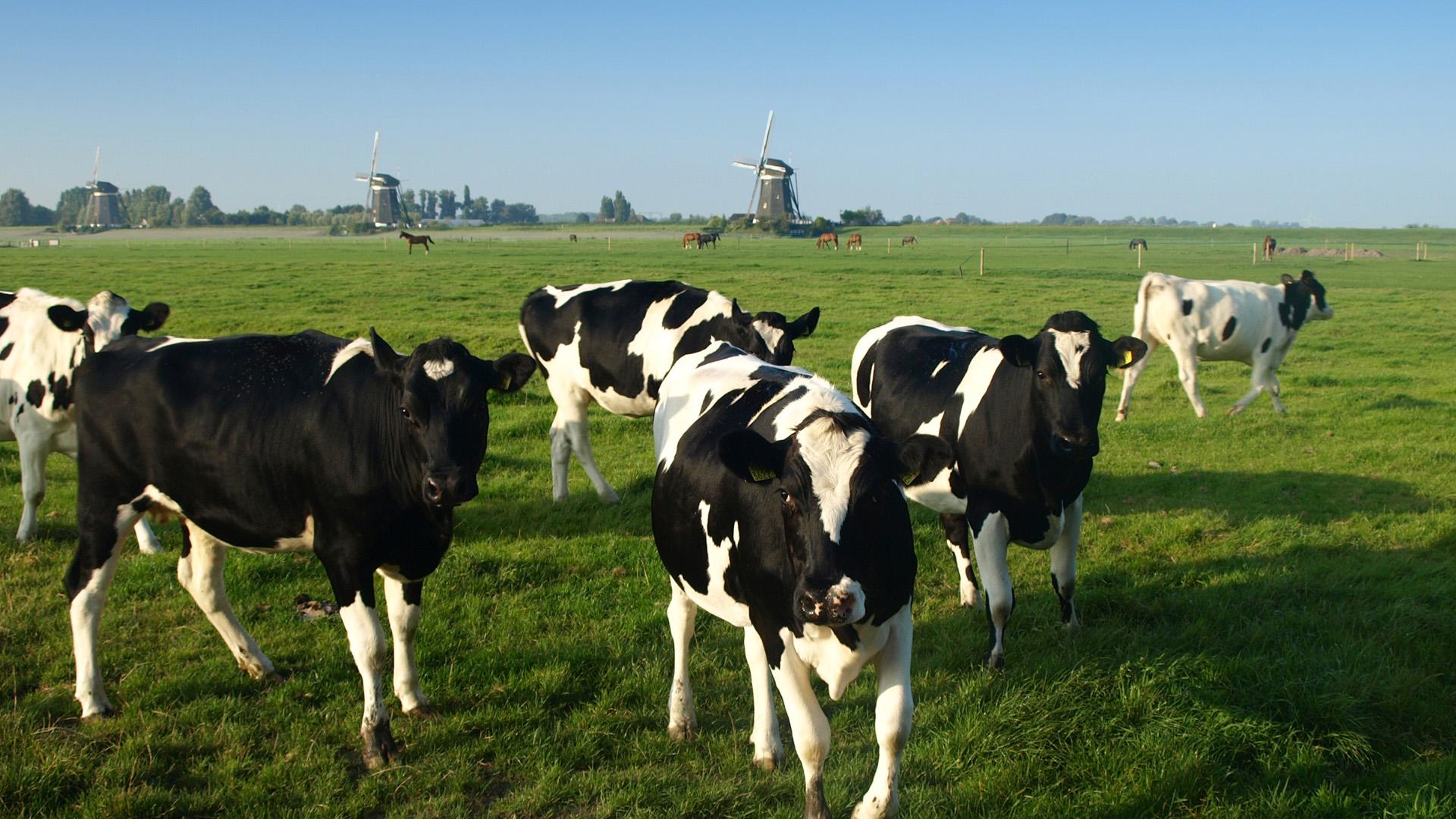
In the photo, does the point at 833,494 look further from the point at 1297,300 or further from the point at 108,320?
the point at 1297,300

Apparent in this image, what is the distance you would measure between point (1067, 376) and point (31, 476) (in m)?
7.53

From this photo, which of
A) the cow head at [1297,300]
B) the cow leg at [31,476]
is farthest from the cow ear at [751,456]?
the cow head at [1297,300]

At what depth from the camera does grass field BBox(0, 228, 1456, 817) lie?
4.49m

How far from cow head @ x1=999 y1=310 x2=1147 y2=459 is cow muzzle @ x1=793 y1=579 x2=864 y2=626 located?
2.63 m

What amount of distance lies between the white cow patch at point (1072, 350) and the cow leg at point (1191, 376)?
332 inches

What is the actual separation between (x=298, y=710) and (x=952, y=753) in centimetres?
322

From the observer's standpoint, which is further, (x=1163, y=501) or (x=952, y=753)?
(x=1163, y=501)

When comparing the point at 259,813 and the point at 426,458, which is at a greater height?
the point at 426,458

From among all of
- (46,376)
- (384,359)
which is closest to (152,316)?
(46,376)

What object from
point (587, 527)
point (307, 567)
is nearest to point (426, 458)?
point (307, 567)

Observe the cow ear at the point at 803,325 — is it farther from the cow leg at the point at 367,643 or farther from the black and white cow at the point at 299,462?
the cow leg at the point at 367,643

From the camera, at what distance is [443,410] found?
4.77 metres

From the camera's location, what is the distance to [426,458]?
15.8 ft

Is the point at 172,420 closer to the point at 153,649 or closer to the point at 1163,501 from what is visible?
the point at 153,649
